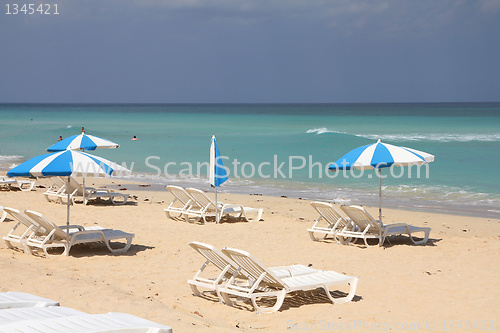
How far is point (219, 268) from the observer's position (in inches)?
265

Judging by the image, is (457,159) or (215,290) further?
(457,159)

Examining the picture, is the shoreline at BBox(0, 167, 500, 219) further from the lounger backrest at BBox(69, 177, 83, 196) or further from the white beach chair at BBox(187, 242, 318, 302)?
the white beach chair at BBox(187, 242, 318, 302)

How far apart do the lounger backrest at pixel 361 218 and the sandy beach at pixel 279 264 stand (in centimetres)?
38

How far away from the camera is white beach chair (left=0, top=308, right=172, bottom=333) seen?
126 inches

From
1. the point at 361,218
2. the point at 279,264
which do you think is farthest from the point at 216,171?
the point at 279,264

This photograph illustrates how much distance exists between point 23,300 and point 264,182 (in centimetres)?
1673

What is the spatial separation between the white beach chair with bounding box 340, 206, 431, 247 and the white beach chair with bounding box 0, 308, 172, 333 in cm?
667

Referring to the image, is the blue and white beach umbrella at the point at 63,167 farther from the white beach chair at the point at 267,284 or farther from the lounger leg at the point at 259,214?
the lounger leg at the point at 259,214

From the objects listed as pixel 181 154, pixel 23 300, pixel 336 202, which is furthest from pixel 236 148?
pixel 23 300

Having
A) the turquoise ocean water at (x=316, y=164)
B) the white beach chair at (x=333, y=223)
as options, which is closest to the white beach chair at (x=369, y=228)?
the white beach chair at (x=333, y=223)

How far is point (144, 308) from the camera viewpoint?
5996 millimetres

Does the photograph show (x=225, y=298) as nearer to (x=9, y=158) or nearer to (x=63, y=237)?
(x=63, y=237)

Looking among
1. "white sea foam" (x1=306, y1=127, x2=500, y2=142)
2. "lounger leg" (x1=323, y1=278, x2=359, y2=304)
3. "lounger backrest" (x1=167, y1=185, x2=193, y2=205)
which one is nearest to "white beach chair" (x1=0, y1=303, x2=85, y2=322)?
"lounger leg" (x1=323, y1=278, x2=359, y2=304)

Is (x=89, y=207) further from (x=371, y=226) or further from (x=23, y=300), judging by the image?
(x=23, y=300)
